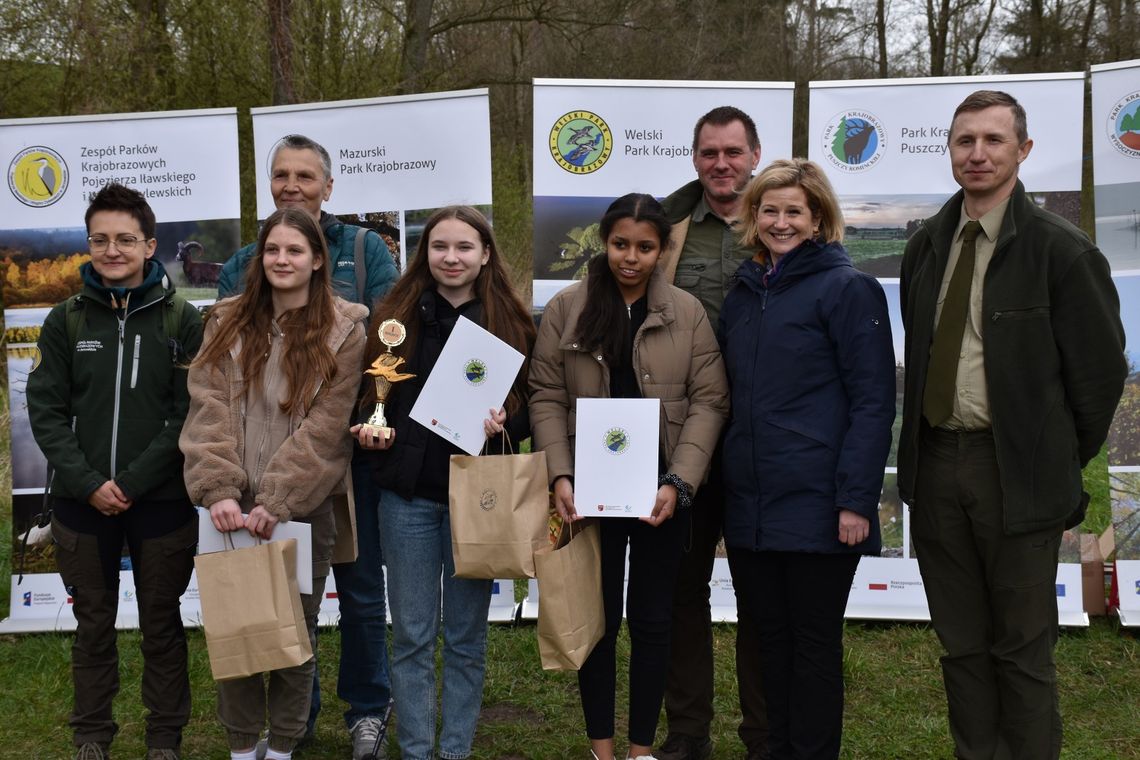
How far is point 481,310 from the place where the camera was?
11.5 feet

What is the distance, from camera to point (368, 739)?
3.94 metres

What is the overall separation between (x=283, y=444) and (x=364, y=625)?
96cm

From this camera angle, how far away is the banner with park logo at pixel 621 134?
203 inches

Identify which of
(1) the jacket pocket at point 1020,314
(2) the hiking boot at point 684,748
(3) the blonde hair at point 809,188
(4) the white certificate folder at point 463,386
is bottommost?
(2) the hiking boot at point 684,748

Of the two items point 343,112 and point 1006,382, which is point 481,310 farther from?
point 343,112

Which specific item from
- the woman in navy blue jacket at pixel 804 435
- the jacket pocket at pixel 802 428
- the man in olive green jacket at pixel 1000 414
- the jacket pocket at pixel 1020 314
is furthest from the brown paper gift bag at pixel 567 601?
the jacket pocket at pixel 1020 314

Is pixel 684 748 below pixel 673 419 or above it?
below

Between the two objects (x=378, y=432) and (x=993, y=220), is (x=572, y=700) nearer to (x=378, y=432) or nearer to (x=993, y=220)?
(x=378, y=432)

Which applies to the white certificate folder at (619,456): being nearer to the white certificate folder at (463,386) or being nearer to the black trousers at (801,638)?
the white certificate folder at (463,386)

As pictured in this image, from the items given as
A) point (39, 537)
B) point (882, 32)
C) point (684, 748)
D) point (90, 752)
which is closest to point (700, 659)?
point (684, 748)

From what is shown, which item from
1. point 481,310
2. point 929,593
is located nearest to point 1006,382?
point 929,593

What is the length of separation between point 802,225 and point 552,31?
9979 millimetres

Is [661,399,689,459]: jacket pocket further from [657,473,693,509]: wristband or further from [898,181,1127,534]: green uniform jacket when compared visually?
[898,181,1127,534]: green uniform jacket

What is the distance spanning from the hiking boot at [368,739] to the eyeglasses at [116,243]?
1943mm
